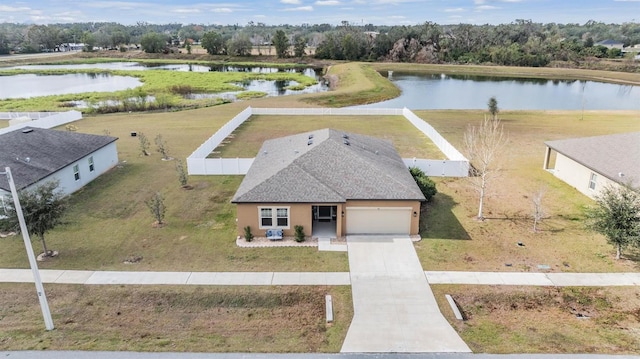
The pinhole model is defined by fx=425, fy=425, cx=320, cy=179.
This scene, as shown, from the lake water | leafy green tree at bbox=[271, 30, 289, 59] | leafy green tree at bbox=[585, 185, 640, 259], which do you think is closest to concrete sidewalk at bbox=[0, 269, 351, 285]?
leafy green tree at bbox=[585, 185, 640, 259]

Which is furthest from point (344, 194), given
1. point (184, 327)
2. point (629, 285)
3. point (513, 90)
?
point (513, 90)

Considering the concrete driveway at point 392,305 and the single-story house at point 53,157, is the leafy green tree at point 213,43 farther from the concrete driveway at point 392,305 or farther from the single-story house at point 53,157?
the concrete driveway at point 392,305

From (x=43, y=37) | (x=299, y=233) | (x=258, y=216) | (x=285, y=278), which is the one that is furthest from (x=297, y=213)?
(x=43, y=37)

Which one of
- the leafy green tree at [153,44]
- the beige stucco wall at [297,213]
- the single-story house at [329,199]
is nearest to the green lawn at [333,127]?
the single-story house at [329,199]

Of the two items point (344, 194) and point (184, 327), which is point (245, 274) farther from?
point (344, 194)

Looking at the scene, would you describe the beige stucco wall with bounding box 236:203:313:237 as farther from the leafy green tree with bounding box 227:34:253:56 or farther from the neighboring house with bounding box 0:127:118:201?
the leafy green tree with bounding box 227:34:253:56

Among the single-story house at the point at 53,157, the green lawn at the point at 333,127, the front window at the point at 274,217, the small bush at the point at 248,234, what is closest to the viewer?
the small bush at the point at 248,234
